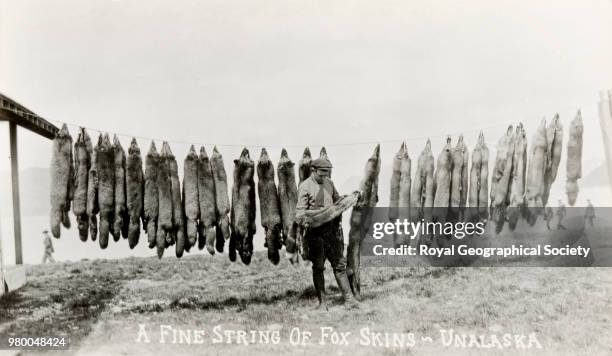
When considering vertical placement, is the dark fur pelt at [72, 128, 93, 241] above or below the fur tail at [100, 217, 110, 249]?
above

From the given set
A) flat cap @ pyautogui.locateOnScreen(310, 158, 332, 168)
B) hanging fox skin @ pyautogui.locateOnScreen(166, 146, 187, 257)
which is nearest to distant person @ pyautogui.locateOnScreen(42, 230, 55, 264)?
hanging fox skin @ pyautogui.locateOnScreen(166, 146, 187, 257)

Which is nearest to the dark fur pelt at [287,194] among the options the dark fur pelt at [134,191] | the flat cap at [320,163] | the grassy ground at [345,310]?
the flat cap at [320,163]

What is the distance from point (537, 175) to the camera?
486cm

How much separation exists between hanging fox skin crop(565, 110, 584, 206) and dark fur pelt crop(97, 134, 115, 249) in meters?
4.39

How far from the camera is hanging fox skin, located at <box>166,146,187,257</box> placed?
5.05 metres

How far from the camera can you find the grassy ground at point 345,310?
4.86 metres

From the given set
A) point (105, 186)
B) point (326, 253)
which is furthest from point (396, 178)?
point (105, 186)

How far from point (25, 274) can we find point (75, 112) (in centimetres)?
194

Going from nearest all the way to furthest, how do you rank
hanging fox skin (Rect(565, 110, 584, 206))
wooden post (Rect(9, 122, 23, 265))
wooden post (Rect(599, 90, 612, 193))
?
wooden post (Rect(599, 90, 612, 193)) → hanging fox skin (Rect(565, 110, 584, 206)) → wooden post (Rect(9, 122, 23, 265))

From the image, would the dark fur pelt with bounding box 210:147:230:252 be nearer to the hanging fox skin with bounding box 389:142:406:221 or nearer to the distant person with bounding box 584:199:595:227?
the hanging fox skin with bounding box 389:142:406:221

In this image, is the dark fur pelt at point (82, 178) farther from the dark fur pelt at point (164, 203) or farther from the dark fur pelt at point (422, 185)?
the dark fur pelt at point (422, 185)

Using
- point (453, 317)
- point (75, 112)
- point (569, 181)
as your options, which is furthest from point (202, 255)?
point (569, 181)

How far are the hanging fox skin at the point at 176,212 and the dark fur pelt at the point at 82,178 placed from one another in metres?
0.78

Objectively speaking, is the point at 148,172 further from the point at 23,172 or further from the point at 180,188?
the point at 23,172
